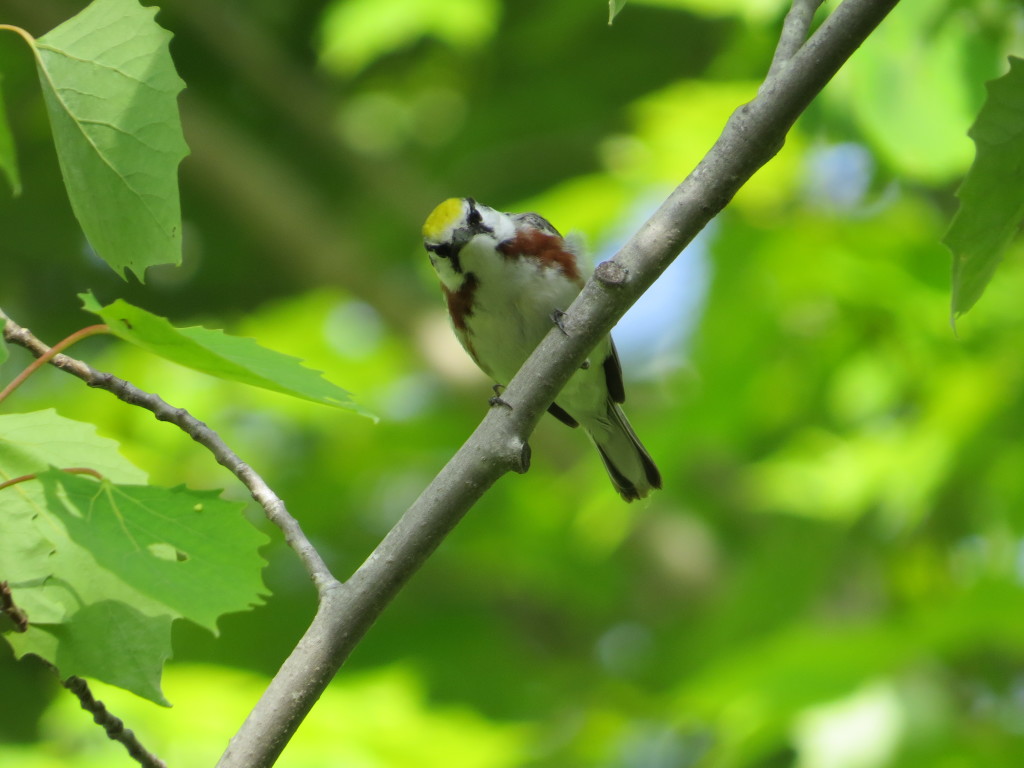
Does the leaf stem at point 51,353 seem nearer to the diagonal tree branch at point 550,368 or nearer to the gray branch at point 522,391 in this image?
the gray branch at point 522,391

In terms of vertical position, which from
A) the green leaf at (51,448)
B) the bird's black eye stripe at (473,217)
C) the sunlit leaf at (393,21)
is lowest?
the green leaf at (51,448)

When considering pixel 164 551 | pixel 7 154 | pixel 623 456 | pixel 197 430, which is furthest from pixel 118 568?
pixel 623 456

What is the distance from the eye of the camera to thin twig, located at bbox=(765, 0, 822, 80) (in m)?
1.59

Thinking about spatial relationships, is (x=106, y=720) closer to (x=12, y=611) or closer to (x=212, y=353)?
(x=12, y=611)

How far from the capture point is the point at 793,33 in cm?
164

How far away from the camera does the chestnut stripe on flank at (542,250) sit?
132 inches

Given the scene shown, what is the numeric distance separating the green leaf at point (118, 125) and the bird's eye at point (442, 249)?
1791mm

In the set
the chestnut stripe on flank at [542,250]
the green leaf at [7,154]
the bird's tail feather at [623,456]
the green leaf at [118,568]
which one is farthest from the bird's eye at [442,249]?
the green leaf at [118,568]

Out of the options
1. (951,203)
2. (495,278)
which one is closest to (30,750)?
(495,278)

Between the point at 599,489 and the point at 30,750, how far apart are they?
78.4 inches

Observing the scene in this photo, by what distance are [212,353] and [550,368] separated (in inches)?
Answer: 18.4

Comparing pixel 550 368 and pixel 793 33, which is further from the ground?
pixel 793 33

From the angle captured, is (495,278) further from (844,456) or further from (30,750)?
(30,750)

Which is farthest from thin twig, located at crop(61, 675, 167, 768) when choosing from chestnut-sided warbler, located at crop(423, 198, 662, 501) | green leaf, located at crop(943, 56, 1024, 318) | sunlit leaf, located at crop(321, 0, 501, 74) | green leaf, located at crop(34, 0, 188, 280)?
sunlit leaf, located at crop(321, 0, 501, 74)
